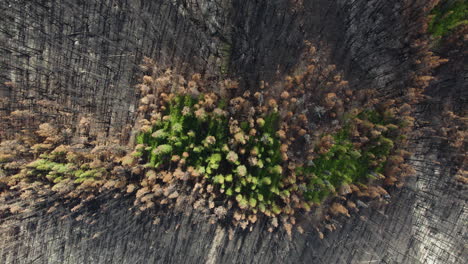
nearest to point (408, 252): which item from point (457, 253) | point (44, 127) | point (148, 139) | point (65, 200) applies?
point (457, 253)

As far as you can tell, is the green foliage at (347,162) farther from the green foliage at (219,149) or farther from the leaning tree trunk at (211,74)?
the green foliage at (219,149)

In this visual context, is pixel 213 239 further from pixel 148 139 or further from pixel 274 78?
pixel 274 78

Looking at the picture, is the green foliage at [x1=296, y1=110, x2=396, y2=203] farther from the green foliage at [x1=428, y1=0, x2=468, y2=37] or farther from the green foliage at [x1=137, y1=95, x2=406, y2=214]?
the green foliage at [x1=428, y1=0, x2=468, y2=37]

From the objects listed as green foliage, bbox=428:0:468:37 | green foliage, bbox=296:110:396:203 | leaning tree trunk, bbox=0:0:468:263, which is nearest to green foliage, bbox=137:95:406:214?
green foliage, bbox=296:110:396:203

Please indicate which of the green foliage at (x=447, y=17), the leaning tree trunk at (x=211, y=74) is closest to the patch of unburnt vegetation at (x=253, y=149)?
the leaning tree trunk at (x=211, y=74)

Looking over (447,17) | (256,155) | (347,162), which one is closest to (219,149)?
(256,155)

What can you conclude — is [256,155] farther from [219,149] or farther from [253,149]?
[219,149]
